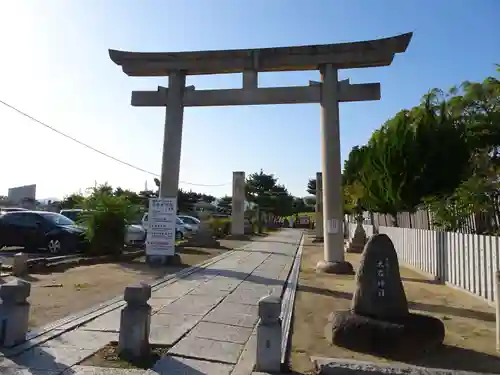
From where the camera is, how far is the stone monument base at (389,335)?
4.88 m

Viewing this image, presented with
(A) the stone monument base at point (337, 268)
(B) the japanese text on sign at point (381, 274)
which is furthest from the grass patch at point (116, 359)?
(A) the stone monument base at point (337, 268)

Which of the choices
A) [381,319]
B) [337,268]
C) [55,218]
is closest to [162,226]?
[55,218]

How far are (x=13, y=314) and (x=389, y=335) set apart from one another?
422 centimetres

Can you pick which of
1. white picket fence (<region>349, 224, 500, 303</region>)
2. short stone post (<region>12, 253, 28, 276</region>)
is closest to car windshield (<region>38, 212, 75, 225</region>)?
short stone post (<region>12, 253, 28, 276</region>)

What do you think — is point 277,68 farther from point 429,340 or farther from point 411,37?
point 429,340

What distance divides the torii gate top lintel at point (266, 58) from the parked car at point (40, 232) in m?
5.47

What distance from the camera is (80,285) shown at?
8680 millimetres

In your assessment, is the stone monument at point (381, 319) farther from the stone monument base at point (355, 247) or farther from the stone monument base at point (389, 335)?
the stone monument base at point (355, 247)

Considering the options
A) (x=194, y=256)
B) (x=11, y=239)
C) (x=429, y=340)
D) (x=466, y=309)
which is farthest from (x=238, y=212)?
(x=429, y=340)

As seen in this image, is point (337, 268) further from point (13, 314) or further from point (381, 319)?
point (13, 314)

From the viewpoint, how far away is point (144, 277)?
10016mm

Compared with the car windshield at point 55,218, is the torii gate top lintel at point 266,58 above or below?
above

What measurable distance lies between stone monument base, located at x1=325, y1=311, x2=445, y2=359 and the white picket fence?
10.9 ft

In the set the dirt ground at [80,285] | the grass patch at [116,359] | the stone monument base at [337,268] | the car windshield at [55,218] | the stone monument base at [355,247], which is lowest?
the grass patch at [116,359]
